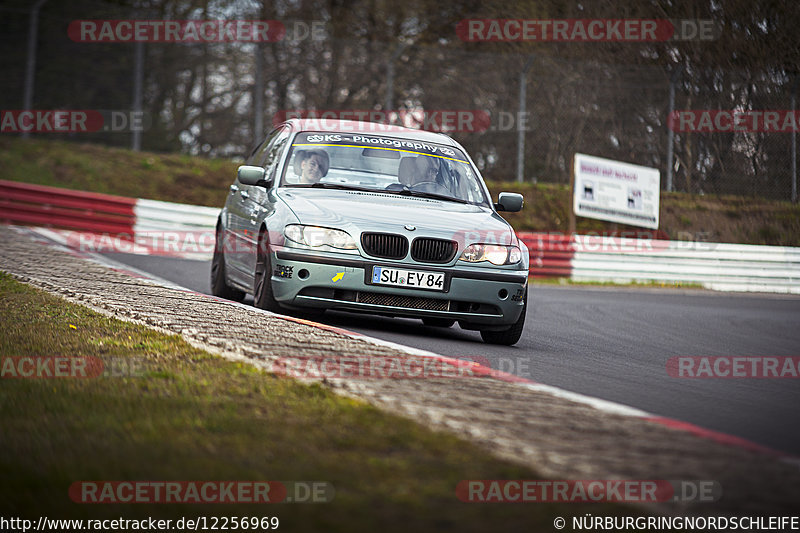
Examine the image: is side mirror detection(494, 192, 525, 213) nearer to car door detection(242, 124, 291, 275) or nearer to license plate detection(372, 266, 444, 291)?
license plate detection(372, 266, 444, 291)

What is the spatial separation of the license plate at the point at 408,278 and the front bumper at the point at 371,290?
3 cm

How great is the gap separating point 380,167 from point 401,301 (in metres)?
1.59

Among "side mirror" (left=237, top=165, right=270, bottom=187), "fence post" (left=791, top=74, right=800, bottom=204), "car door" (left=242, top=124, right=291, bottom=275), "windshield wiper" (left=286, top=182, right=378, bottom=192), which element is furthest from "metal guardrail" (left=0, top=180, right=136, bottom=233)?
"fence post" (left=791, top=74, right=800, bottom=204)

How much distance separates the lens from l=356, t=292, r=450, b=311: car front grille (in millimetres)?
7793

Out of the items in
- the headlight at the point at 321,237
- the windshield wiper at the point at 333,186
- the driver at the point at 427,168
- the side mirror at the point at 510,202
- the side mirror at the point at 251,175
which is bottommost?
the headlight at the point at 321,237

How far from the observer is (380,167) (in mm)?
8969

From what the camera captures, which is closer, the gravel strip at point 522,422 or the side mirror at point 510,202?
the gravel strip at point 522,422

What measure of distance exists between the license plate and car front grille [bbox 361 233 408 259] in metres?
0.11

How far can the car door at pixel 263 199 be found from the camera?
8.48 meters

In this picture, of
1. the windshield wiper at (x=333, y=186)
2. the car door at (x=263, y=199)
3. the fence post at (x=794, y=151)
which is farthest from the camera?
the fence post at (x=794, y=151)

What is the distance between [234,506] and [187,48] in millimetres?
21112

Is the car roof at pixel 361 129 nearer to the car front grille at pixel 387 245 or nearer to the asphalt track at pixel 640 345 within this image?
the asphalt track at pixel 640 345

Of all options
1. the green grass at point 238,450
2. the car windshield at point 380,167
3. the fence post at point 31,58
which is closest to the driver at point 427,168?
the car windshield at point 380,167

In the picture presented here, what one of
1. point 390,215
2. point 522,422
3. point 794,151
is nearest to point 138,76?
point 794,151
